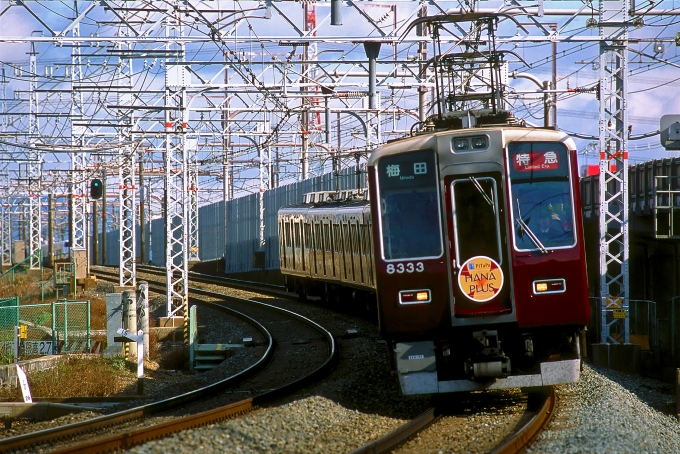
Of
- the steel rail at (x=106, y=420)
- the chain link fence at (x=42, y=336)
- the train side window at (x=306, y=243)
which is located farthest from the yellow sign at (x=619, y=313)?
the train side window at (x=306, y=243)

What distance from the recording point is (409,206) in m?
9.95

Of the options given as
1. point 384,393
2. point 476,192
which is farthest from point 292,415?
point 476,192

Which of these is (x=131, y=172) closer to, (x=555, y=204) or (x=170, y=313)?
(x=170, y=313)

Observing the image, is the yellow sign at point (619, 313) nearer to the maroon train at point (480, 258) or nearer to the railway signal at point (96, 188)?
the maroon train at point (480, 258)

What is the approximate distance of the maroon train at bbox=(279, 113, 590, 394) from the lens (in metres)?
9.70

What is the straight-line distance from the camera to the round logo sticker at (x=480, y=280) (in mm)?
9742

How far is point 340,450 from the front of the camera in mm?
8258

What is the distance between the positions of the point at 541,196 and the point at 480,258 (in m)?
0.91

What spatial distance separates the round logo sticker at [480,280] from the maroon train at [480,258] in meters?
0.01

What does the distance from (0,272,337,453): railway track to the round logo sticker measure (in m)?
2.91

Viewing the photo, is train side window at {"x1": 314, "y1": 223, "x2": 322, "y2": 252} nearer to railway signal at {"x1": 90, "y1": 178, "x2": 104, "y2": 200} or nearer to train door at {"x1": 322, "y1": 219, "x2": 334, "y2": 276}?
train door at {"x1": 322, "y1": 219, "x2": 334, "y2": 276}

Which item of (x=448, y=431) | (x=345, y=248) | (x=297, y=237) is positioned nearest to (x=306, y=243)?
(x=297, y=237)

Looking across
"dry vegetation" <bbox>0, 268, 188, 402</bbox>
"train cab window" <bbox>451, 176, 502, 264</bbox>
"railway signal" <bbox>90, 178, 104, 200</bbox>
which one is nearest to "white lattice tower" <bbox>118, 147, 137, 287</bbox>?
"railway signal" <bbox>90, 178, 104, 200</bbox>

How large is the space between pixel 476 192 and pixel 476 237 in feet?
1.59
